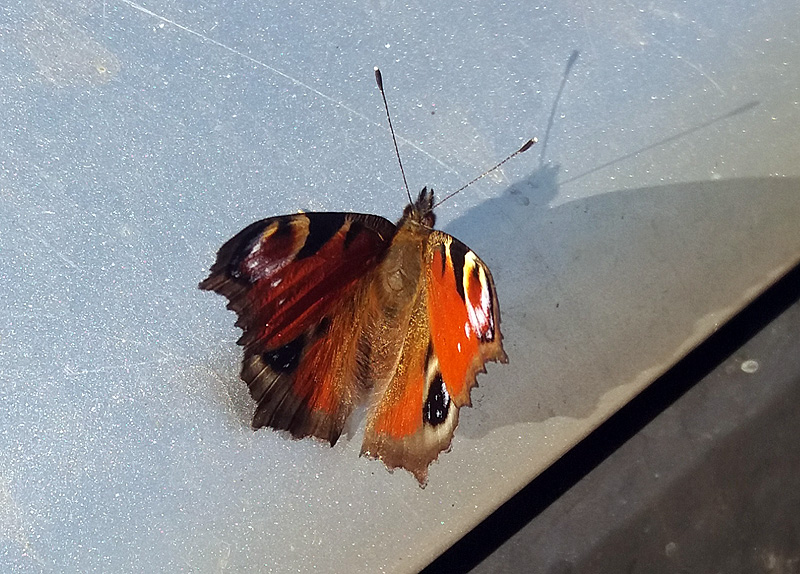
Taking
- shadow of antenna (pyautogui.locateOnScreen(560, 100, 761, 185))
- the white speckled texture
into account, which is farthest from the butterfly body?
shadow of antenna (pyautogui.locateOnScreen(560, 100, 761, 185))

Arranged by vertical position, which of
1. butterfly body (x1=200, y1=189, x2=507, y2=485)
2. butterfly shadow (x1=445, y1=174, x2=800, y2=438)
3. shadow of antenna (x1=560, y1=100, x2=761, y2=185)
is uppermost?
butterfly body (x1=200, y1=189, x2=507, y2=485)

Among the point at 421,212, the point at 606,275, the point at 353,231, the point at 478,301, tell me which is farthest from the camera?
the point at 606,275

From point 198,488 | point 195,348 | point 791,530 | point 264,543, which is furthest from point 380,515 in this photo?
point 791,530

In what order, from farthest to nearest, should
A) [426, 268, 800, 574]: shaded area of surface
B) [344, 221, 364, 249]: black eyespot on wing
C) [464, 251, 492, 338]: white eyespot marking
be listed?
[426, 268, 800, 574]: shaded area of surface
[344, 221, 364, 249]: black eyespot on wing
[464, 251, 492, 338]: white eyespot marking

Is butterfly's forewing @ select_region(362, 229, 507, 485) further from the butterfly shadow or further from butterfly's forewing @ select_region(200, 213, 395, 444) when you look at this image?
the butterfly shadow

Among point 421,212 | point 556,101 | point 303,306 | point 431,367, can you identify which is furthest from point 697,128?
point 303,306

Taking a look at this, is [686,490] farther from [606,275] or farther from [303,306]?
[303,306]

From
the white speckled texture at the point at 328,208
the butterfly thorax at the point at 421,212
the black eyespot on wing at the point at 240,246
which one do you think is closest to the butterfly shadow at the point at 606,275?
the white speckled texture at the point at 328,208

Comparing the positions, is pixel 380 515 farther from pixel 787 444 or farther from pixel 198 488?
pixel 787 444

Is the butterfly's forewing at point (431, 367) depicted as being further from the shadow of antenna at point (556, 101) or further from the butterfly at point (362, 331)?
the shadow of antenna at point (556, 101)
